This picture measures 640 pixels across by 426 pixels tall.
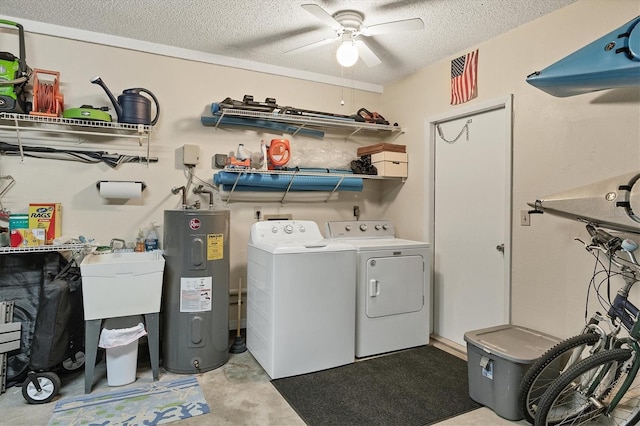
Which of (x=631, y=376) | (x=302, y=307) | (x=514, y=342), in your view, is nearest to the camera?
(x=631, y=376)

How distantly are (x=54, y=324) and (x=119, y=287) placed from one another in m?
0.45

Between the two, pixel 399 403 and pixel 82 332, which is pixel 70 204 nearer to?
pixel 82 332

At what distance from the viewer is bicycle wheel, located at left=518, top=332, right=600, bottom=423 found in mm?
1977

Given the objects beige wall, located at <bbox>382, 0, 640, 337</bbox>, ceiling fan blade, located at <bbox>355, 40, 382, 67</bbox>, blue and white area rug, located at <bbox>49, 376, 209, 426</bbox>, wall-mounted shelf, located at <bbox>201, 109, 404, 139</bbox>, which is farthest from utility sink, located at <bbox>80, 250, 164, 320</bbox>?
beige wall, located at <bbox>382, 0, 640, 337</bbox>

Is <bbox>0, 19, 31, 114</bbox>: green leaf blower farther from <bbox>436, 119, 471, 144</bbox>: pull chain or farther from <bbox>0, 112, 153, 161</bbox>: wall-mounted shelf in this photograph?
<bbox>436, 119, 471, 144</bbox>: pull chain

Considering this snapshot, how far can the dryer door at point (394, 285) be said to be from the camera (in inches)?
119

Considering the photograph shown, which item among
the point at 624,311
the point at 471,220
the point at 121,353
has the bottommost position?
the point at 121,353

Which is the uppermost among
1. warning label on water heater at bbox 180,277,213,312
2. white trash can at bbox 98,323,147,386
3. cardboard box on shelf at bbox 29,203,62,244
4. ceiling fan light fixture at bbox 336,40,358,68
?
ceiling fan light fixture at bbox 336,40,358,68

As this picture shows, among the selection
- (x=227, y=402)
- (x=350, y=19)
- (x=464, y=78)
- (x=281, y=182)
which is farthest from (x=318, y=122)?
(x=227, y=402)

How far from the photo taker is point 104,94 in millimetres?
3078

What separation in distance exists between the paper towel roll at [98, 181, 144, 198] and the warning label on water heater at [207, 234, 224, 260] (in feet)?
2.59

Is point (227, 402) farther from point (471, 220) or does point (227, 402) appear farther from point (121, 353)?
point (471, 220)

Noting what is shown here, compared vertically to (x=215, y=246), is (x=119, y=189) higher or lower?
higher

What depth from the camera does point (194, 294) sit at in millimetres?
2781
